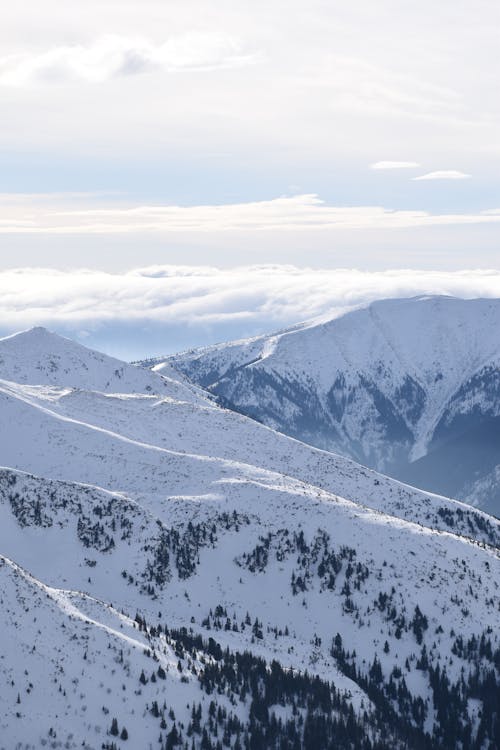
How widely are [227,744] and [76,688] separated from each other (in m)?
34.6

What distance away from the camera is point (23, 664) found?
199m

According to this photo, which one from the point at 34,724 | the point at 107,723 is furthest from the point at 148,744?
the point at 34,724

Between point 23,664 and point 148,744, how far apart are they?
3198 centimetres

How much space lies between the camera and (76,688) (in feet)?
654

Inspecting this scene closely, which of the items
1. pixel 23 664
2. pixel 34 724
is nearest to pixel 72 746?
pixel 34 724

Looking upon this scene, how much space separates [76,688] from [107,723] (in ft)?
35.9

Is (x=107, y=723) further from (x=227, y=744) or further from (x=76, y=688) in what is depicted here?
(x=227, y=744)

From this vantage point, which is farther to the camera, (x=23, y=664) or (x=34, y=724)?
(x=23, y=664)

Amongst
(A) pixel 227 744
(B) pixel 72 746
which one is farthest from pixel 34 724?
(A) pixel 227 744

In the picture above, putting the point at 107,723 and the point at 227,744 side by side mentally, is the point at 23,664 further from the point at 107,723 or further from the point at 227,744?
the point at 227,744

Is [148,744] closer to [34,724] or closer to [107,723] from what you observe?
[107,723]

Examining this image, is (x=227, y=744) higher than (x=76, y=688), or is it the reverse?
(x=76, y=688)

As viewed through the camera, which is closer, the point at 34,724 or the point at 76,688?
the point at 34,724

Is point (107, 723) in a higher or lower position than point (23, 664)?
lower
